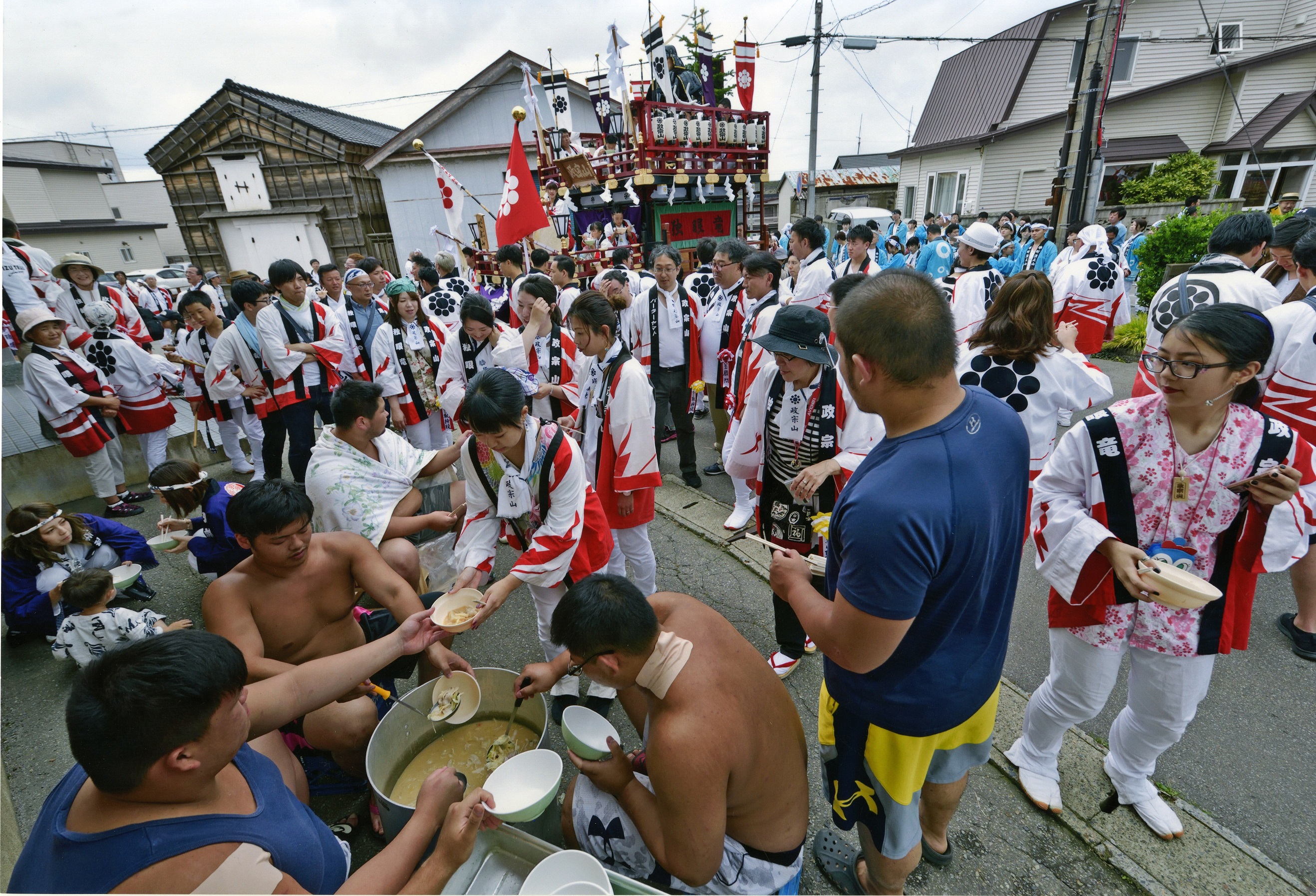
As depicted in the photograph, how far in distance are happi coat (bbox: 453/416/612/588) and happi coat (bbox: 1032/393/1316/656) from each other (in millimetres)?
2126

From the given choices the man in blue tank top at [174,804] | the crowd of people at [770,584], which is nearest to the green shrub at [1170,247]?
the crowd of people at [770,584]

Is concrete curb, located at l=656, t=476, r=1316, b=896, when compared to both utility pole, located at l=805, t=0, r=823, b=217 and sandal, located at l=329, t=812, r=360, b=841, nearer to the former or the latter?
sandal, located at l=329, t=812, r=360, b=841

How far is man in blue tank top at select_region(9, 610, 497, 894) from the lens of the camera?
129cm

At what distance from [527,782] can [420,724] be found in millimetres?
842

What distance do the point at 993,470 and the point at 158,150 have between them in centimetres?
3128

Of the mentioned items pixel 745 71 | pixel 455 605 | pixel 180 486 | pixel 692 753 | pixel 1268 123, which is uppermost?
pixel 745 71

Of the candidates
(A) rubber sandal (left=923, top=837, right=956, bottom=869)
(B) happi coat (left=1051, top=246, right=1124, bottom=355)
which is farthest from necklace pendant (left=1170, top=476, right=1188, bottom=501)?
(B) happi coat (left=1051, top=246, right=1124, bottom=355)

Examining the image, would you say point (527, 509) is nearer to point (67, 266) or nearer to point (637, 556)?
point (637, 556)

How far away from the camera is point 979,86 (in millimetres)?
22188

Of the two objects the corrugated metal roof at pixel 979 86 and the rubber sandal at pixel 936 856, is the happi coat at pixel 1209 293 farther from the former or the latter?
the corrugated metal roof at pixel 979 86

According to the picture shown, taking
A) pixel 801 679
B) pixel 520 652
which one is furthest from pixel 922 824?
pixel 520 652

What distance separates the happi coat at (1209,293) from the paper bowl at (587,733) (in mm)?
3621

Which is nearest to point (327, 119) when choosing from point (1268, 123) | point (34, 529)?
point (34, 529)

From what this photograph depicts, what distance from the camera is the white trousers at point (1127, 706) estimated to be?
2.14 metres
